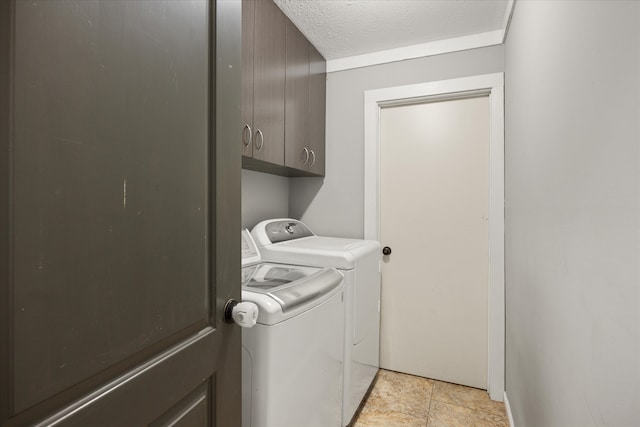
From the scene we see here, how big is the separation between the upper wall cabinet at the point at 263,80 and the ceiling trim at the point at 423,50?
712 millimetres

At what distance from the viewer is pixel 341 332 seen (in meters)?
1.62

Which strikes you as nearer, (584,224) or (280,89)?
(584,224)

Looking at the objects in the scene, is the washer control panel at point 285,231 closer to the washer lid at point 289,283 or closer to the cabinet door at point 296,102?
the washer lid at point 289,283

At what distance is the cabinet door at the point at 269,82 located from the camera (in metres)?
1.61

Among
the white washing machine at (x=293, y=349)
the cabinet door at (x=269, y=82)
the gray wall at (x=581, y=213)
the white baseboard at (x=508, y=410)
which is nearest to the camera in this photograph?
the gray wall at (x=581, y=213)

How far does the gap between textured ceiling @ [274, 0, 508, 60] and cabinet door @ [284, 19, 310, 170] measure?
12 centimetres

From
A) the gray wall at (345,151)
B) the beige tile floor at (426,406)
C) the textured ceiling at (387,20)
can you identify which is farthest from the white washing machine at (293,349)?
the textured ceiling at (387,20)

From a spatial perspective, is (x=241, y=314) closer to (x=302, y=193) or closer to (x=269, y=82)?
(x=269, y=82)

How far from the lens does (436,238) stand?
2.26m

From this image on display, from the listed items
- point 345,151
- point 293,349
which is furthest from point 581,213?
point 345,151

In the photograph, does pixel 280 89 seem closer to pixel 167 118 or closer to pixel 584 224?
pixel 167 118

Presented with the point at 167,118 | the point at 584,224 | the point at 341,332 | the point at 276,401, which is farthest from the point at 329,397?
the point at 167,118

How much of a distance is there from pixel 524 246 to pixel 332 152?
4.76 feet

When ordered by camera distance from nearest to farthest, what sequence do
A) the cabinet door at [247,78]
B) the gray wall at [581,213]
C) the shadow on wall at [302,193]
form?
the gray wall at [581,213] < the cabinet door at [247,78] < the shadow on wall at [302,193]
